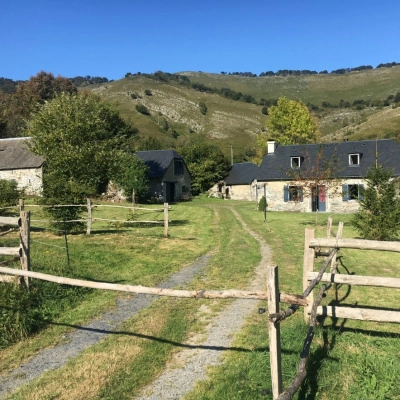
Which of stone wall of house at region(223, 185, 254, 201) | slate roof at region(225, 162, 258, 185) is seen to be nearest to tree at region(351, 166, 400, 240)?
stone wall of house at region(223, 185, 254, 201)

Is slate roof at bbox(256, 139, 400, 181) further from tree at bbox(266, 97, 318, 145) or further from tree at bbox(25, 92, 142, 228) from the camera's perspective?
tree at bbox(25, 92, 142, 228)

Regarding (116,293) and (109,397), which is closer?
(109,397)

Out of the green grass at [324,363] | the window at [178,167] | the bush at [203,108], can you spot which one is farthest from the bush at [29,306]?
the bush at [203,108]

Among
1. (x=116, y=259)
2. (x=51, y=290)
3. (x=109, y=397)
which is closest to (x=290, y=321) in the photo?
(x=109, y=397)

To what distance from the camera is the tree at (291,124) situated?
54.5 m

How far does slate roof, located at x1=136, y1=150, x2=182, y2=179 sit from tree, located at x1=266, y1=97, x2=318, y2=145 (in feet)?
56.3

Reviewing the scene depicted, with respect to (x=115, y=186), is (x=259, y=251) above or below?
below

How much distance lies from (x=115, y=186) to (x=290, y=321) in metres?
37.3

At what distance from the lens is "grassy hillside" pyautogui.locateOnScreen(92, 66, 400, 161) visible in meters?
95.1

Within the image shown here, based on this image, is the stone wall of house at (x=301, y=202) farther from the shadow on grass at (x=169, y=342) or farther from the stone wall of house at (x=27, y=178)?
the shadow on grass at (x=169, y=342)

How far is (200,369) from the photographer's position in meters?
5.48

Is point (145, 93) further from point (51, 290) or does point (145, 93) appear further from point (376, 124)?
point (51, 290)

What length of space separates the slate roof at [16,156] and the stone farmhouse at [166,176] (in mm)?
12587

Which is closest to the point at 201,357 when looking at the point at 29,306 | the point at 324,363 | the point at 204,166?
the point at 324,363
